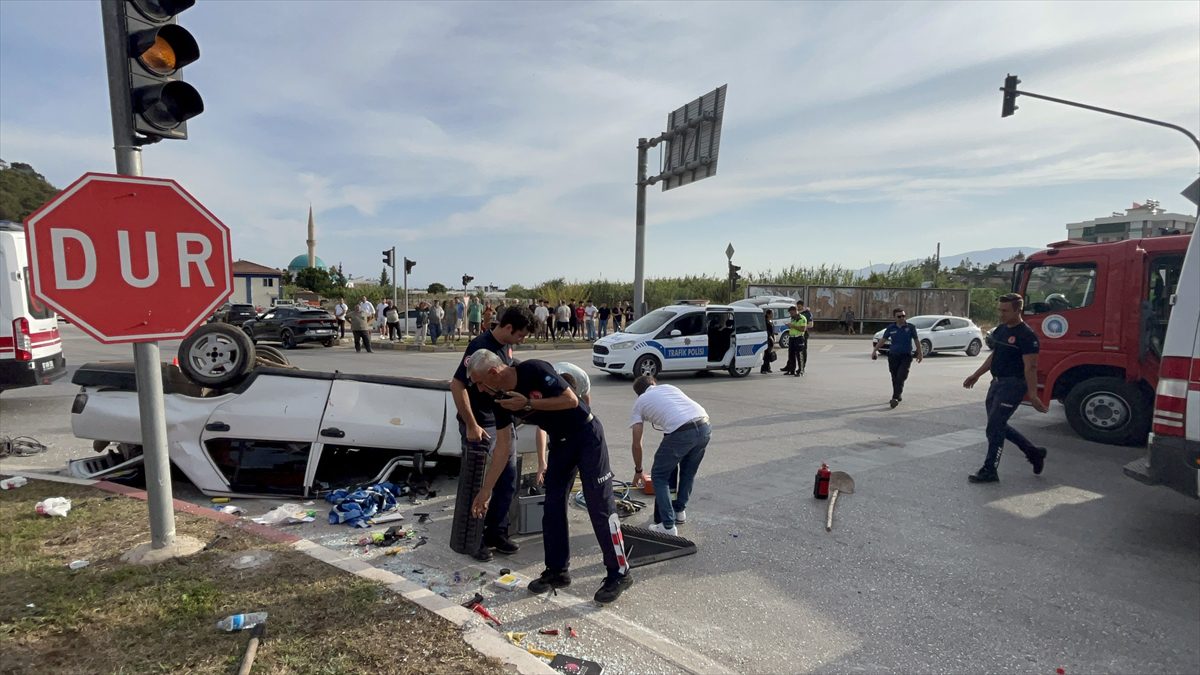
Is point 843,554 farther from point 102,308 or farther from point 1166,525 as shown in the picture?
point 102,308

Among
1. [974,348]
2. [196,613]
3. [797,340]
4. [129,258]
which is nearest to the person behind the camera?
[196,613]

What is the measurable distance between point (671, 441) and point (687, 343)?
958 cm

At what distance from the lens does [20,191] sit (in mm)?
57438

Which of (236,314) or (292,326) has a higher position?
(236,314)

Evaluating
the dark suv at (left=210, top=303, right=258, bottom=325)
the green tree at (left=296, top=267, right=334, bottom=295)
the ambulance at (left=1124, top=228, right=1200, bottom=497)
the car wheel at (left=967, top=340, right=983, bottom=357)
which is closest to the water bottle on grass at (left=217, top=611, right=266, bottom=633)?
the ambulance at (left=1124, top=228, right=1200, bottom=497)

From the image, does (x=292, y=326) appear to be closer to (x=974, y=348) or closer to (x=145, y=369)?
(x=145, y=369)

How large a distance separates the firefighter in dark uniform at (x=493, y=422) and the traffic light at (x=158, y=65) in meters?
2.19

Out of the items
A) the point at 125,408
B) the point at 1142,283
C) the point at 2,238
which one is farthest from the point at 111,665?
the point at 1142,283

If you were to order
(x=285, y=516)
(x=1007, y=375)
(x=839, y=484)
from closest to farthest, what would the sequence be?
(x=285, y=516) < (x=839, y=484) < (x=1007, y=375)

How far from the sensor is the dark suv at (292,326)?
67.7ft

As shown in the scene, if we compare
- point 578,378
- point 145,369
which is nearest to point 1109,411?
point 578,378

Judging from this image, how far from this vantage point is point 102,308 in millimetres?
3348

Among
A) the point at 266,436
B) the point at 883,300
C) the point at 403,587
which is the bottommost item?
the point at 403,587

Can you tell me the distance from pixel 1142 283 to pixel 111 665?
1048cm
